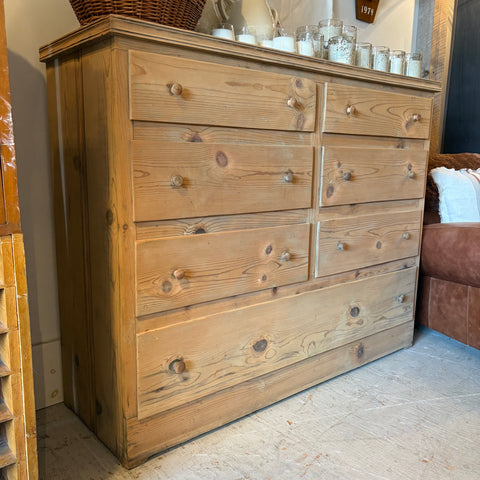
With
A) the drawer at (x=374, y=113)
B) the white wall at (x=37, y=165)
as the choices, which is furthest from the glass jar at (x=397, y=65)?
the white wall at (x=37, y=165)

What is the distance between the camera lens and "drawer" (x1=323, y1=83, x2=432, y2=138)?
1493mm

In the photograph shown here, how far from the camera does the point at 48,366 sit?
5.01 feet

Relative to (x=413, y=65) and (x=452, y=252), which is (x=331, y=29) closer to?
(x=413, y=65)

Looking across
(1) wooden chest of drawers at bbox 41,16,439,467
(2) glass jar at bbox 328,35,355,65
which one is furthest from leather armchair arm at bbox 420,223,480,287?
(2) glass jar at bbox 328,35,355,65

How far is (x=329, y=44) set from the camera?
159cm

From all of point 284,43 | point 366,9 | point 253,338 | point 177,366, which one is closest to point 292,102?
point 284,43

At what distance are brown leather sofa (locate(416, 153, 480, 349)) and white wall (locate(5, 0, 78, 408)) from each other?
1.44m

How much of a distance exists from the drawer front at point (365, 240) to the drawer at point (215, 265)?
3.7 inches

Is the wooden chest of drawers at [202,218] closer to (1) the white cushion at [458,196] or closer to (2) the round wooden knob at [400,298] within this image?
(2) the round wooden knob at [400,298]

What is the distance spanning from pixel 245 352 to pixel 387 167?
842 millimetres

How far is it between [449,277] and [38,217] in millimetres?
1532

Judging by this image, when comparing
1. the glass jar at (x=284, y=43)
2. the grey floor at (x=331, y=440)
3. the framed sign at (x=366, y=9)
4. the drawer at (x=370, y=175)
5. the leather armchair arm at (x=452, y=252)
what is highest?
the framed sign at (x=366, y=9)

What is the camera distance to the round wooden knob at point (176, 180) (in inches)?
45.9

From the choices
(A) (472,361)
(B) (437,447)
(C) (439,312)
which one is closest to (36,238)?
(B) (437,447)
